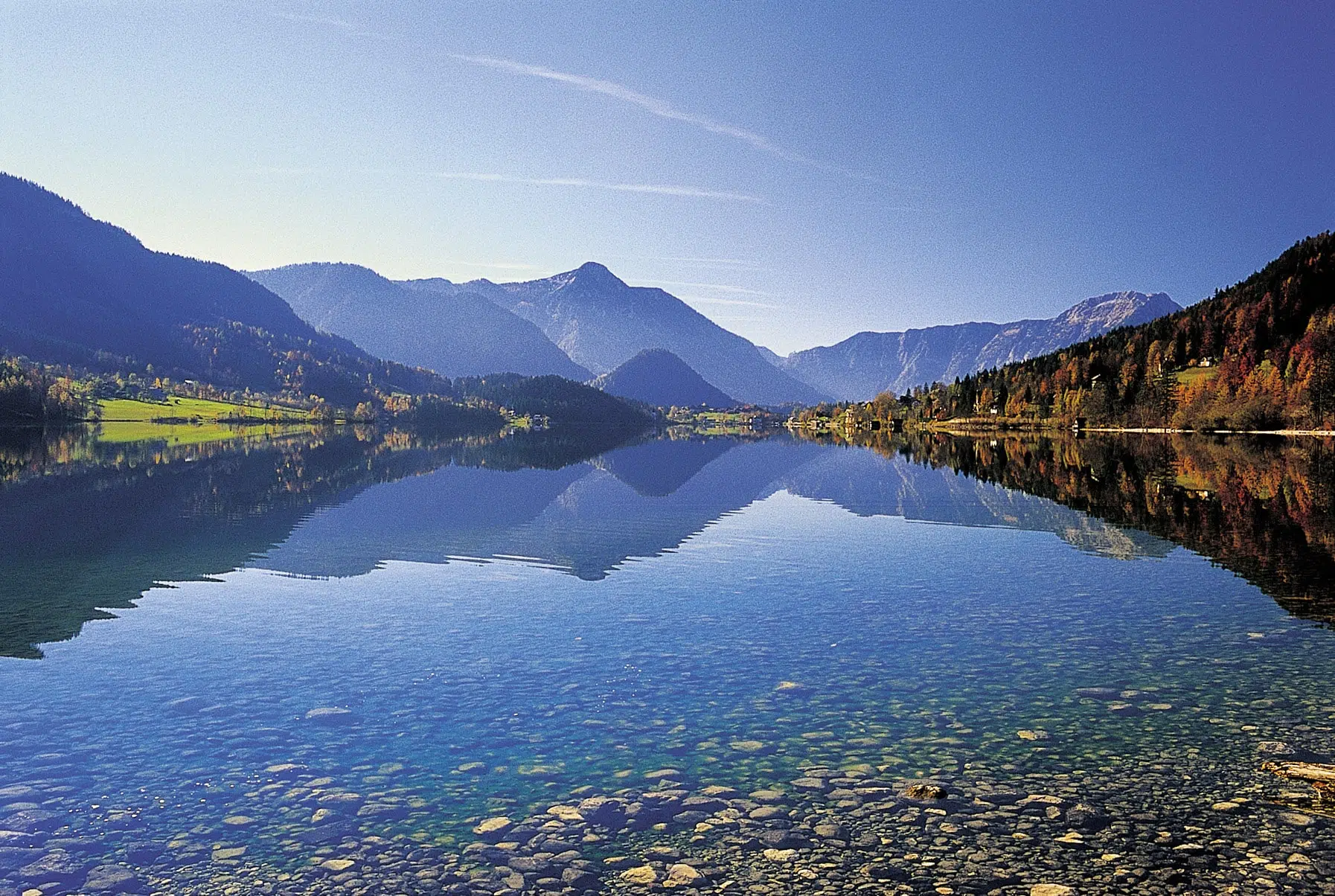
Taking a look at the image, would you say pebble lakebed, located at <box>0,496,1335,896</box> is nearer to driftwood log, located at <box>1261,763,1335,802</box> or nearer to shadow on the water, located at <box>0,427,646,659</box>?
driftwood log, located at <box>1261,763,1335,802</box>

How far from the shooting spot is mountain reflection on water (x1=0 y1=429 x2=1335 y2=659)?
43.0 metres

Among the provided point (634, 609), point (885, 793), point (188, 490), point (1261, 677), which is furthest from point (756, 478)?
point (885, 793)

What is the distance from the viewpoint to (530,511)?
74.2 metres

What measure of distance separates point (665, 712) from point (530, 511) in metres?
53.4

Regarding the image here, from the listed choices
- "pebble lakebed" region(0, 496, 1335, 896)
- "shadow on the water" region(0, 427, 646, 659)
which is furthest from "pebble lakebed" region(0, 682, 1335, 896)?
"shadow on the water" region(0, 427, 646, 659)

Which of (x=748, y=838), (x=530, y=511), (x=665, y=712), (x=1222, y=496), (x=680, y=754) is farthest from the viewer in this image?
(x=530, y=511)

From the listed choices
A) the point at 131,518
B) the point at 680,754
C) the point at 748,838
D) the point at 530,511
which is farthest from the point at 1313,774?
the point at 131,518

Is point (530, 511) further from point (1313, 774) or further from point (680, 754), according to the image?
point (1313, 774)

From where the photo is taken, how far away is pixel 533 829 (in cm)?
1547

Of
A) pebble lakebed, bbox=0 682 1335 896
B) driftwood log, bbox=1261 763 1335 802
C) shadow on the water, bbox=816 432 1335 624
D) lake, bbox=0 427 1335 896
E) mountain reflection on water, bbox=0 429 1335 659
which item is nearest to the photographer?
pebble lakebed, bbox=0 682 1335 896

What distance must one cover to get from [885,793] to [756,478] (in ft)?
334

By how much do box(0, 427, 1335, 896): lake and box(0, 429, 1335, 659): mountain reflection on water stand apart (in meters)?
0.71

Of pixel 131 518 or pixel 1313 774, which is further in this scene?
pixel 131 518

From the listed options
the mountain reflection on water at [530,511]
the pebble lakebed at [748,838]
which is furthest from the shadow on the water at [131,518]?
the pebble lakebed at [748,838]
